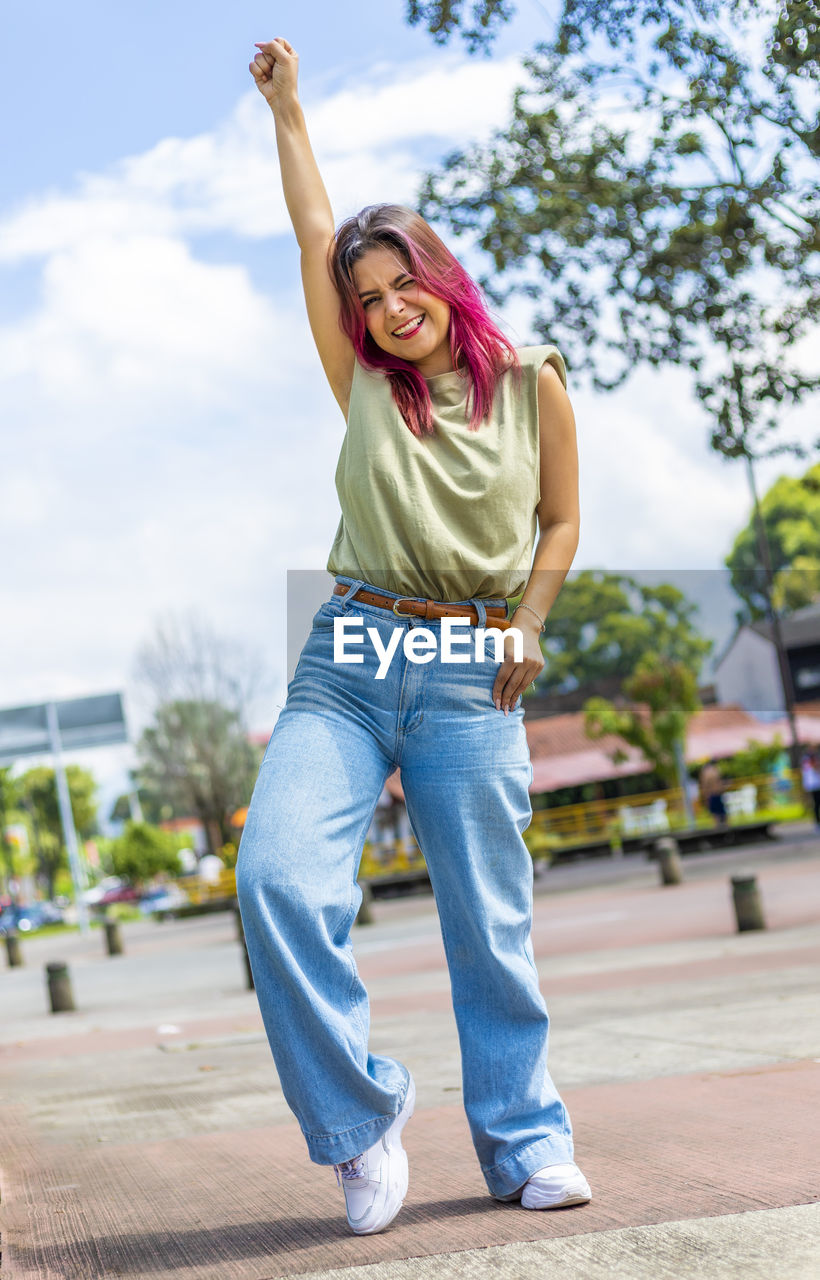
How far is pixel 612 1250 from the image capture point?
2266mm

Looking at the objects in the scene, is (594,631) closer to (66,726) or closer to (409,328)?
(66,726)

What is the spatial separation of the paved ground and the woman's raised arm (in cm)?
171

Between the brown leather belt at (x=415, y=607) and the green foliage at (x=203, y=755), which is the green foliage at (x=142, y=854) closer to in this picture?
the green foliage at (x=203, y=755)

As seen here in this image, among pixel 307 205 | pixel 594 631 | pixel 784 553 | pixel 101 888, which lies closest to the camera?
pixel 307 205

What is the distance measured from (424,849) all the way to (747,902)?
821 centimetres

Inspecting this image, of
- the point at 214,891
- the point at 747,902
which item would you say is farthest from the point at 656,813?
the point at 747,902

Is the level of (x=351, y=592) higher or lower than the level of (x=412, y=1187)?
higher

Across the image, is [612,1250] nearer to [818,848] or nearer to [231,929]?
[818,848]

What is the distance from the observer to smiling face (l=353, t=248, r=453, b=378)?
2760mm

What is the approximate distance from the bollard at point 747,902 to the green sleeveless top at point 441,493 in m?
8.09

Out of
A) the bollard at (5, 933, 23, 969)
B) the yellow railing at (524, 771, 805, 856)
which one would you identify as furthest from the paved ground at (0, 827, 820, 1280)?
the yellow railing at (524, 771, 805, 856)

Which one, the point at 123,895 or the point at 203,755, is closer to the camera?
the point at 203,755

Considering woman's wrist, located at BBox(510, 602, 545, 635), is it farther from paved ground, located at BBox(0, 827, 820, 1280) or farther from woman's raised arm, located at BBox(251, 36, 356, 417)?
paved ground, located at BBox(0, 827, 820, 1280)

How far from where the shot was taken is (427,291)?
277 cm
